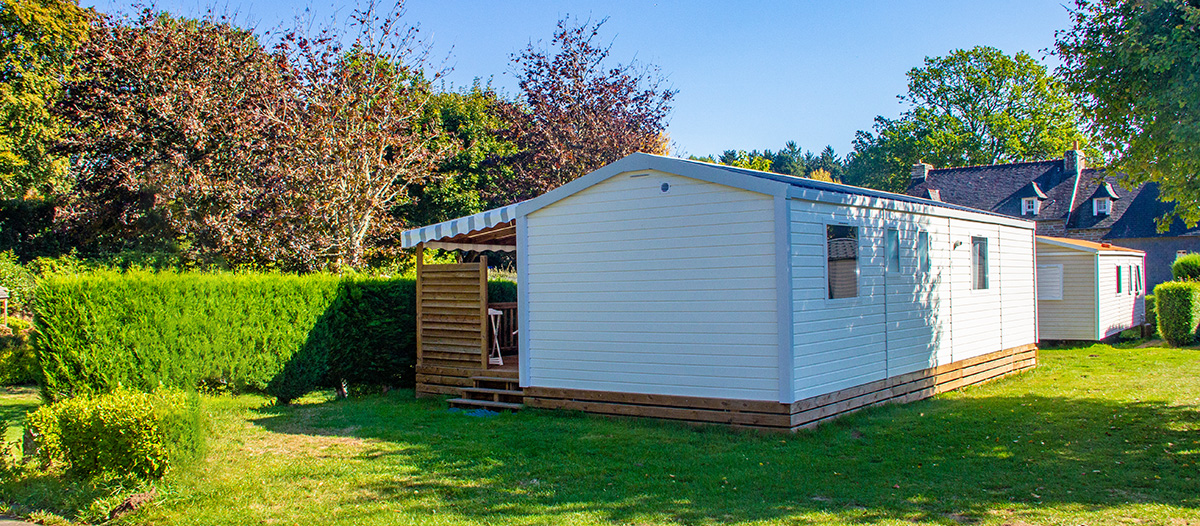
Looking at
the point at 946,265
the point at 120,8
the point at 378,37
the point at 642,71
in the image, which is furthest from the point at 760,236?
the point at 120,8

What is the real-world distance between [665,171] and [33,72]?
1607 centimetres

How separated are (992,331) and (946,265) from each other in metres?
2.17

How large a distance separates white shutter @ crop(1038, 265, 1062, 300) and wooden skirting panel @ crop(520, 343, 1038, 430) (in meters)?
8.68

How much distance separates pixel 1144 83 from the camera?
27.8ft

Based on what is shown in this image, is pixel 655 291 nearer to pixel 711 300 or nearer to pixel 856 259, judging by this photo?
pixel 711 300

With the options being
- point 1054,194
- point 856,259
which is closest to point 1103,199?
point 1054,194

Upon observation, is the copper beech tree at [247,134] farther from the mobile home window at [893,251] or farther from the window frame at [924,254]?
the window frame at [924,254]

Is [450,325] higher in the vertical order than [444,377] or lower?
higher

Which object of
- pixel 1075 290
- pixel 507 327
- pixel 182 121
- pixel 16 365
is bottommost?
pixel 16 365

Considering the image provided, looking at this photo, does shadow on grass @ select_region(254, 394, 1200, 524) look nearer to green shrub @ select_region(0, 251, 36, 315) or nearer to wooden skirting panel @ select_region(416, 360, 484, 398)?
wooden skirting panel @ select_region(416, 360, 484, 398)

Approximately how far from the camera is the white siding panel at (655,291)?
8523 millimetres

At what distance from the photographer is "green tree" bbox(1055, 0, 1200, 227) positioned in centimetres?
789

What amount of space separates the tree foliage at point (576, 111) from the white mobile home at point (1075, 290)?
33.8 ft

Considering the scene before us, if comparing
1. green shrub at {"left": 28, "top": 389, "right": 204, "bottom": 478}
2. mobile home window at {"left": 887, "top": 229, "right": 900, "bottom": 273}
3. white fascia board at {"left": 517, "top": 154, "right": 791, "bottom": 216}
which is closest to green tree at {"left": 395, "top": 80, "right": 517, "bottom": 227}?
white fascia board at {"left": 517, "top": 154, "right": 791, "bottom": 216}
